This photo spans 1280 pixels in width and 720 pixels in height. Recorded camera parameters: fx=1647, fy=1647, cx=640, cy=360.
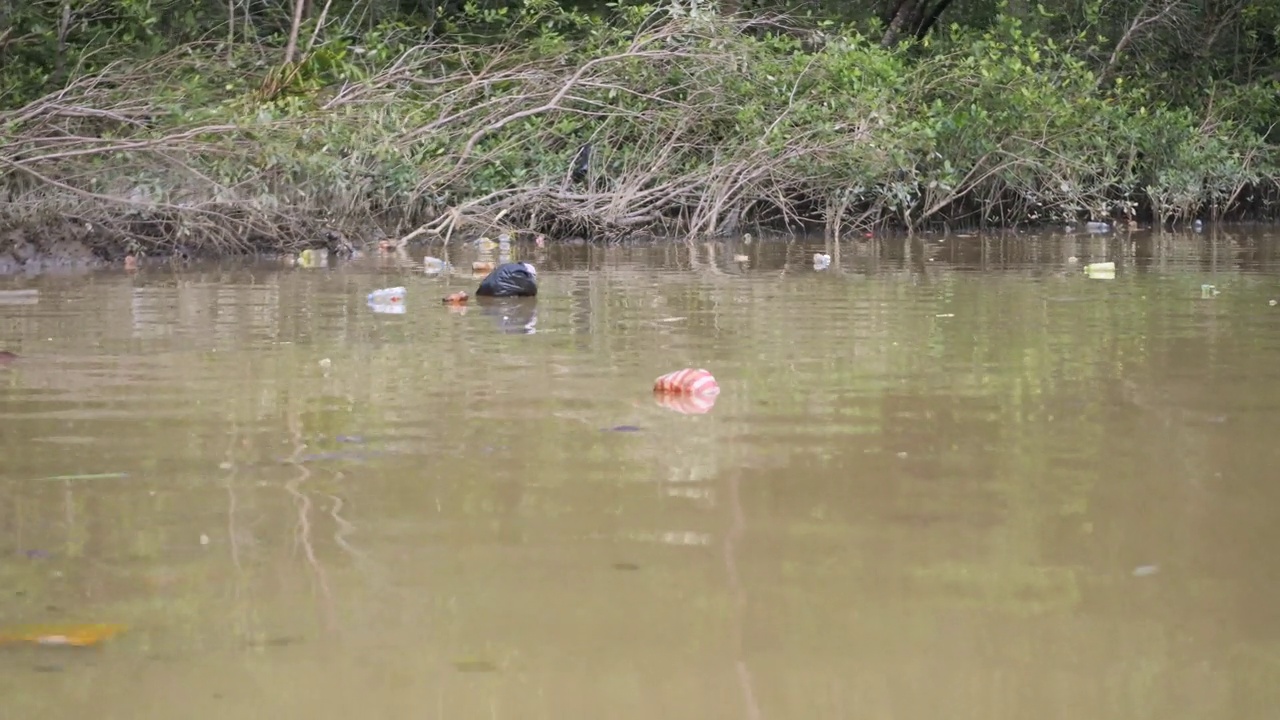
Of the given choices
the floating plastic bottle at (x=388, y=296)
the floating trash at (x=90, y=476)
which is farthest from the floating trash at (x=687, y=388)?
the floating plastic bottle at (x=388, y=296)

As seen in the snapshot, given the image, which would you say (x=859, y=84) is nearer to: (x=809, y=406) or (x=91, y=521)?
(x=809, y=406)

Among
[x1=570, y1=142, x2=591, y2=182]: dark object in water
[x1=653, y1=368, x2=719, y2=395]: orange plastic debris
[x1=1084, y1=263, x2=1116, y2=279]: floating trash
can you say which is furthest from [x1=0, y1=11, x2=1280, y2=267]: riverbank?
[x1=653, y1=368, x2=719, y2=395]: orange plastic debris

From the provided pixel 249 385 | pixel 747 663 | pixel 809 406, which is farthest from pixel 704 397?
pixel 747 663

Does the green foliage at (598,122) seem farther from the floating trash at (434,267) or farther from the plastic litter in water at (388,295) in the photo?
the plastic litter in water at (388,295)

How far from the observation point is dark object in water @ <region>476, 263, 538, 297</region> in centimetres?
718

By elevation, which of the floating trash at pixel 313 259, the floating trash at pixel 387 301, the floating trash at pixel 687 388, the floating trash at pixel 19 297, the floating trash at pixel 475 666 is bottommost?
the floating trash at pixel 475 666

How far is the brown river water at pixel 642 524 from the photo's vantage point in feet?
6.79


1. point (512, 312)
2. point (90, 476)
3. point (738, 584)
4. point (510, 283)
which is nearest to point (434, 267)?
point (510, 283)

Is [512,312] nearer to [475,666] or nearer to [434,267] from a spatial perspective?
[434,267]

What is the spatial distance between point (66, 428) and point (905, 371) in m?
2.24

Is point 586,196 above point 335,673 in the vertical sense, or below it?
above

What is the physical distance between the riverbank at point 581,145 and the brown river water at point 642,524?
4.40 metres

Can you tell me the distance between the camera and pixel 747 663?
2.13 meters

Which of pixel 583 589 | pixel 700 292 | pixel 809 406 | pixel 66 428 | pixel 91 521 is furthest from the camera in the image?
pixel 700 292
